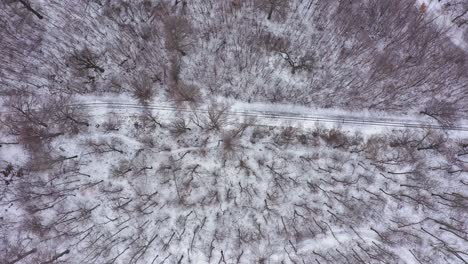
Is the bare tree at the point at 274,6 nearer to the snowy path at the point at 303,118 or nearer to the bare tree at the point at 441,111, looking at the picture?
the snowy path at the point at 303,118

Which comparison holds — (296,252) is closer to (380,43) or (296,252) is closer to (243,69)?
(243,69)

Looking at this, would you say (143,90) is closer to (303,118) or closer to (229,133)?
(229,133)

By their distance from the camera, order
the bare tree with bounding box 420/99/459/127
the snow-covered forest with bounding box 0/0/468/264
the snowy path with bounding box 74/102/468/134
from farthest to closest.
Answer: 1. the bare tree with bounding box 420/99/459/127
2. the snowy path with bounding box 74/102/468/134
3. the snow-covered forest with bounding box 0/0/468/264

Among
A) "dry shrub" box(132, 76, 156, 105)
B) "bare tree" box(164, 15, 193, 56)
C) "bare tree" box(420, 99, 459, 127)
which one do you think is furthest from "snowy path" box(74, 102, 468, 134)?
"bare tree" box(164, 15, 193, 56)

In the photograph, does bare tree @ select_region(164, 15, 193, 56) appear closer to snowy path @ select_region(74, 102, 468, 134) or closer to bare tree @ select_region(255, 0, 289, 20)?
snowy path @ select_region(74, 102, 468, 134)

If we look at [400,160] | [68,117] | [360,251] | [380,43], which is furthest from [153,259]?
[380,43]

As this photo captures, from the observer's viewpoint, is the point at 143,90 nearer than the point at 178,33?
Yes

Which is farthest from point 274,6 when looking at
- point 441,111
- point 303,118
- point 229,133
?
point 441,111
